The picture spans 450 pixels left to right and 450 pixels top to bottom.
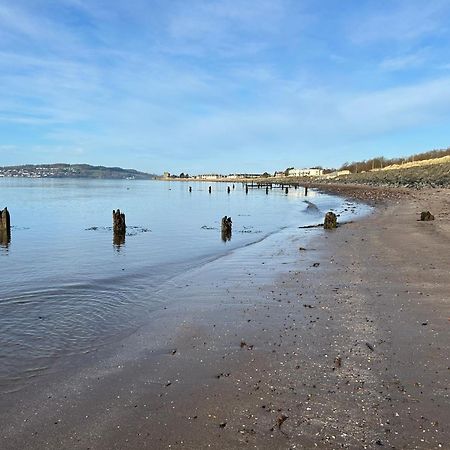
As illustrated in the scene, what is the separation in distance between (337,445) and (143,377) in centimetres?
268

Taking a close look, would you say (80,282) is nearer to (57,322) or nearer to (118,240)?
(57,322)

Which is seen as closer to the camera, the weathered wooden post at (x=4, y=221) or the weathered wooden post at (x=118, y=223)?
the weathered wooden post at (x=118, y=223)

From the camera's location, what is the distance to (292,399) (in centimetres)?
455

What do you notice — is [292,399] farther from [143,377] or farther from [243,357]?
[143,377]

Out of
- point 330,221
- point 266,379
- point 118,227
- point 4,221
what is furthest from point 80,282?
point 4,221

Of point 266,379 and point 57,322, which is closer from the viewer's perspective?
point 266,379

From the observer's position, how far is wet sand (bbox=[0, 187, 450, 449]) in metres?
3.96

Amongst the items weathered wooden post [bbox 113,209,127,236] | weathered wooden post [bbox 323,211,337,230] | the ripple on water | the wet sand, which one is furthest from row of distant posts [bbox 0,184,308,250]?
the wet sand

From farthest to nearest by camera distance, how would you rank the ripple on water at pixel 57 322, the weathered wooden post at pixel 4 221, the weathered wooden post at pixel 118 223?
the weathered wooden post at pixel 4 221 → the weathered wooden post at pixel 118 223 → the ripple on water at pixel 57 322

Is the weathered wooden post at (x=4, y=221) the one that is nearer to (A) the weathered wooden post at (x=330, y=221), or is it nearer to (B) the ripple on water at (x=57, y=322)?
(B) the ripple on water at (x=57, y=322)

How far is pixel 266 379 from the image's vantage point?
5094mm

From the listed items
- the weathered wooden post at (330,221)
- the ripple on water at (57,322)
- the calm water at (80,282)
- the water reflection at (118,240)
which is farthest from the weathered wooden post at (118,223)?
the ripple on water at (57,322)

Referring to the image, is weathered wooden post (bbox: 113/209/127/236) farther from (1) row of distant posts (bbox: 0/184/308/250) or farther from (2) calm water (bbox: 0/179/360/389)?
(2) calm water (bbox: 0/179/360/389)

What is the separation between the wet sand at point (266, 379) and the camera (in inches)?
156
